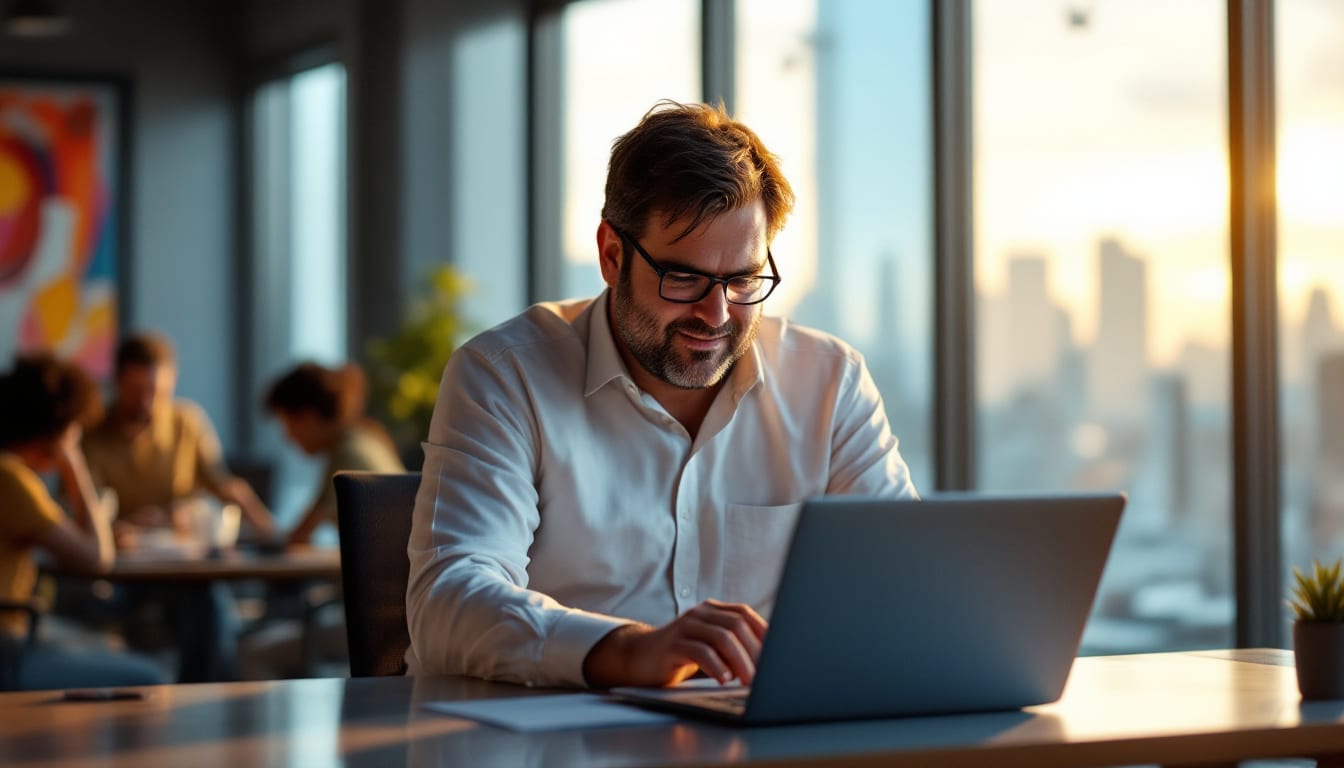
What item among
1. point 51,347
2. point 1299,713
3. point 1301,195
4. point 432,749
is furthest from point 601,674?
point 51,347

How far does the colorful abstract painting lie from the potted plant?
7623 millimetres

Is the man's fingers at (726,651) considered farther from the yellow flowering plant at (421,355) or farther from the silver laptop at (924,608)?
the yellow flowering plant at (421,355)

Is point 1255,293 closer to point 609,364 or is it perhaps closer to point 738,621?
point 609,364

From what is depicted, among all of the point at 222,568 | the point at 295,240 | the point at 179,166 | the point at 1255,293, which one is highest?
the point at 179,166

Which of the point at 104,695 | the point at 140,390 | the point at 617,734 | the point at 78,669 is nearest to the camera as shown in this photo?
the point at 617,734

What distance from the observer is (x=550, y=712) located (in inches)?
Result: 58.9

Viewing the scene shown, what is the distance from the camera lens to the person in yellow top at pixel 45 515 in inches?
159

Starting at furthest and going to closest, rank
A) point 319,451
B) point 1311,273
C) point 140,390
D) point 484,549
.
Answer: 1. point 140,390
2. point 319,451
3. point 1311,273
4. point 484,549

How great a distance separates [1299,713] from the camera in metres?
1.54

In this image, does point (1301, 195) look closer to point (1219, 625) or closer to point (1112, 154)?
point (1112, 154)

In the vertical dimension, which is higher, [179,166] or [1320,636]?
[179,166]

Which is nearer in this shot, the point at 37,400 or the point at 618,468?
the point at 618,468

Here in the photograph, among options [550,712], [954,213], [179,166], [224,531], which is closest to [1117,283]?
[954,213]

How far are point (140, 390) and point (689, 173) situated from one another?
417 centimetres
